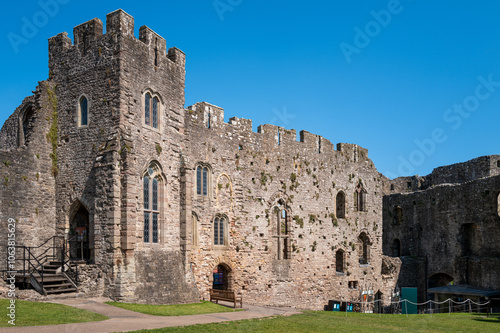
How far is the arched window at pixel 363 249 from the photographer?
3812cm

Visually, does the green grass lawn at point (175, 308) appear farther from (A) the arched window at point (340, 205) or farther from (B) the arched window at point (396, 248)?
(B) the arched window at point (396, 248)

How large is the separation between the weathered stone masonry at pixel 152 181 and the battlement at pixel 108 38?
2.4 inches

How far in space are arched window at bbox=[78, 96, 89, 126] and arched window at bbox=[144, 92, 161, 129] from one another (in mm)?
2516

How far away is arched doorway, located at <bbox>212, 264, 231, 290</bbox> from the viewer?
93.9ft

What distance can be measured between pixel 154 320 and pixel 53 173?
29.5 feet

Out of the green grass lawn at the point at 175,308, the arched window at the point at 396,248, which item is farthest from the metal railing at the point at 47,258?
the arched window at the point at 396,248

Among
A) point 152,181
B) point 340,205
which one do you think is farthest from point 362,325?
point 340,205

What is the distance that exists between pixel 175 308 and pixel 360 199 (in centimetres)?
2085

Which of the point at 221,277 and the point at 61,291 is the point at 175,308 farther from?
the point at 221,277

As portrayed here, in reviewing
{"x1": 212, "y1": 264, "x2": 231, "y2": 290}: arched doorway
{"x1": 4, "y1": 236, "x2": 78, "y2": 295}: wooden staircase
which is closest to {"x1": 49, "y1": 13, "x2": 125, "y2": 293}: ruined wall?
{"x1": 4, "y1": 236, "x2": 78, "y2": 295}: wooden staircase

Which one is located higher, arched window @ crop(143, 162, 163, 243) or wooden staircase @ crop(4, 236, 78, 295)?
arched window @ crop(143, 162, 163, 243)

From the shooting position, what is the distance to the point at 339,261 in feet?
119

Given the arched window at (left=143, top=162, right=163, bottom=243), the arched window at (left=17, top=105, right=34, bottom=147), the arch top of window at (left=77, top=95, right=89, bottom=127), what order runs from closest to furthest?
the arch top of window at (left=77, top=95, right=89, bottom=127) < the arched window at (left=143, top=162, right=163, bottom=243) < the arched window at (left=17, top=105, right=34, bottom=147)

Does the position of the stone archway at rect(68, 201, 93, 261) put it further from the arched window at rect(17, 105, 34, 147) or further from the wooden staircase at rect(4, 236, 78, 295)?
the arched window at rect(17, 105, 34, 147)
